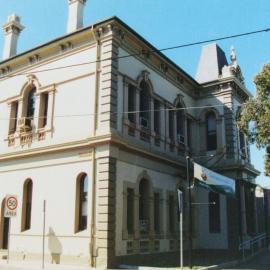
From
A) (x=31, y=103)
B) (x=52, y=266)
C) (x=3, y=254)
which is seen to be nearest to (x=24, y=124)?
(x=31, y=103)

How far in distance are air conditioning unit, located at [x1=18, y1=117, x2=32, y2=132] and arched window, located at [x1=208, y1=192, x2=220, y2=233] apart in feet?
39.4

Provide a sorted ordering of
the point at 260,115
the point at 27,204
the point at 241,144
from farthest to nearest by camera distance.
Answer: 1. the point at 241,144
2. the point at 27,204
3. the point at 260,115

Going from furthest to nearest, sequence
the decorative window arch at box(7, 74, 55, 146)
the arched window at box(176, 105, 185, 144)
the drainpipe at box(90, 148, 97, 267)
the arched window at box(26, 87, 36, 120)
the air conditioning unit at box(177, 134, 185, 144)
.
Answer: the arched window at box(176, 105, 185, 144) → the air conditioning unit at box(177, 134, 185, 144) → the arched window at box(26, 87, 36, 120) → the decorative window arch at box(7, 74, 55, 146) → the drainpipe at box(90, 148, 97, 267)

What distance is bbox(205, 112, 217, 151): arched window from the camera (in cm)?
2784

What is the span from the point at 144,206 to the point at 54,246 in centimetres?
486

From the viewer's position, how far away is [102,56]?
2022 centimetres

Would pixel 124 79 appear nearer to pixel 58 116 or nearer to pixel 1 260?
pixel 58 116

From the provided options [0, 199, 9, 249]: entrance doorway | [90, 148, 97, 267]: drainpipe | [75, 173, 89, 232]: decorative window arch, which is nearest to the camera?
[90, 148, 97, 267]: drainpipe

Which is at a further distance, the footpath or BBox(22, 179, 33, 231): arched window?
BBox(22, 179, 33, 231): arched window

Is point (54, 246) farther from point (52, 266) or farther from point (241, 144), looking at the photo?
point (241, 144)

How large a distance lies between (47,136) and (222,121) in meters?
12.0

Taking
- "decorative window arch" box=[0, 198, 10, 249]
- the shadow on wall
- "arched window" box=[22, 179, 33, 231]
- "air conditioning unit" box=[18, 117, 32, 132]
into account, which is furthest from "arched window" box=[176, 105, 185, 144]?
"decorative window arch" box=[0, 198, 10, 249]

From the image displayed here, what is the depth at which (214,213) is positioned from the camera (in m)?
26.5

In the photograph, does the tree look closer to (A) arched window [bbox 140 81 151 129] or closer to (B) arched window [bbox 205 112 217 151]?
(A) arched window [bbox 140 81 151 129]
